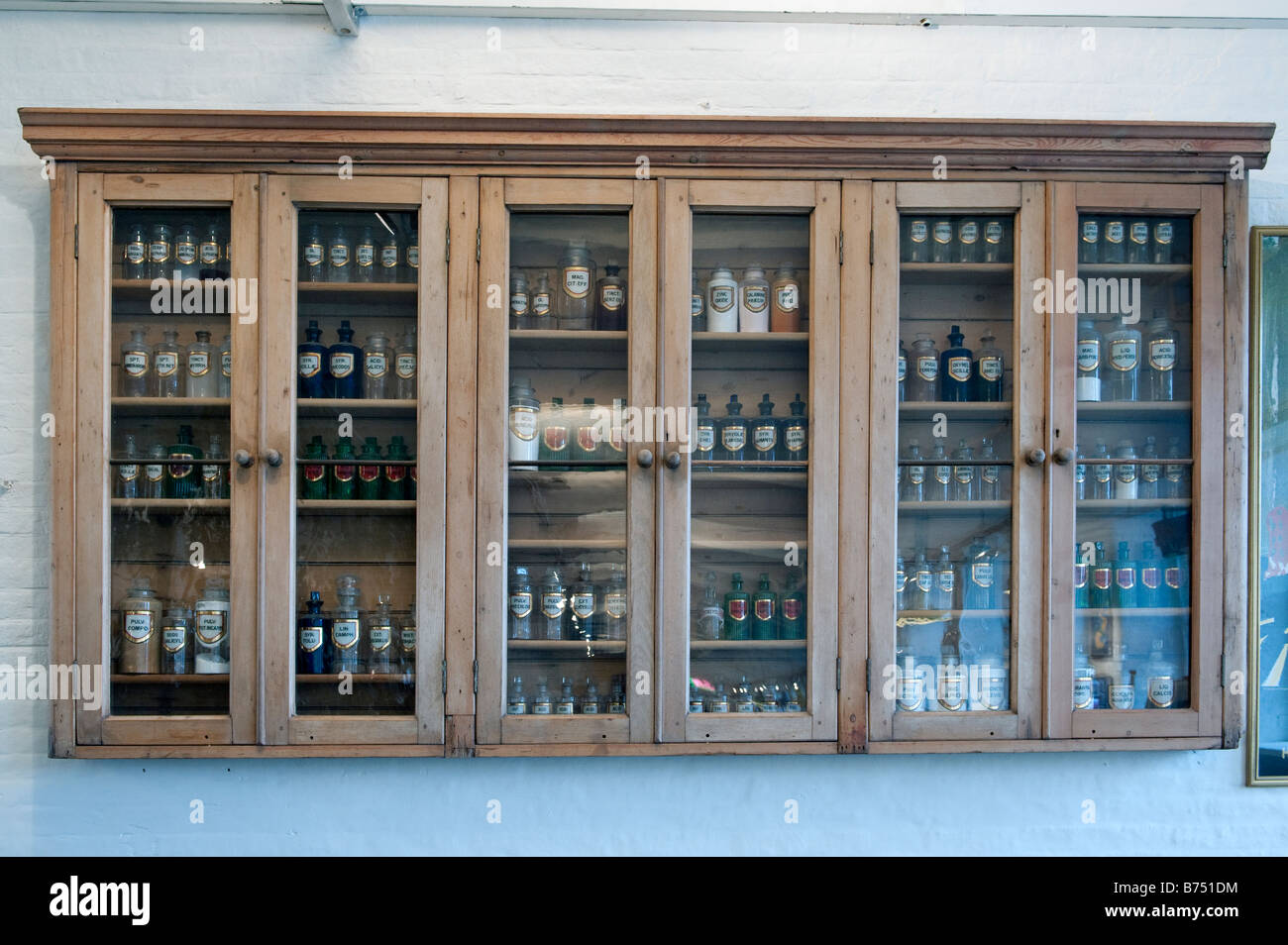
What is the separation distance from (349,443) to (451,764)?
918 mm

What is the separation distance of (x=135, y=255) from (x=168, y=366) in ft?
0.95

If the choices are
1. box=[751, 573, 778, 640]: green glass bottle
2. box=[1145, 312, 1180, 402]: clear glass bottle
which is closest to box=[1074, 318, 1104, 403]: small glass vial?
box=[1145, 312, 1180, 402]: clear glass bottle

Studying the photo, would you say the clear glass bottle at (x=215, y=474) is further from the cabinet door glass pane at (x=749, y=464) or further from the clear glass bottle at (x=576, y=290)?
the cabinet door glass pane at (x=749, y=464)

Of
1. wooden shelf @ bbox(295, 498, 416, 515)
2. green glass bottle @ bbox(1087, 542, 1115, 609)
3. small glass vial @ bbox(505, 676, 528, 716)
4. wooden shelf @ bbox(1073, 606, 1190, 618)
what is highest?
wooden shelf @ bbox(295, 498, 416, 515)

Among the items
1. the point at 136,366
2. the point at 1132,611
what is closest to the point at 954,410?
the point at 1132,611

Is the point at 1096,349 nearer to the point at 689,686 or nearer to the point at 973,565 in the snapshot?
the point at 973,565

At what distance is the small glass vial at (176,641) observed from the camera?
2193 millimetres

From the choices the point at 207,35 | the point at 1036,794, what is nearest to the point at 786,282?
the point at 1036,794

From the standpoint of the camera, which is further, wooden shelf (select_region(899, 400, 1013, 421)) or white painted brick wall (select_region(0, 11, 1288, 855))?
white painted brick wall (select_region(0, 11, 1288, 855))

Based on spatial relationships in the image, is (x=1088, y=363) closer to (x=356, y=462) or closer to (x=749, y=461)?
(x=749, y=461)

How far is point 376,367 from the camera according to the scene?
2.23 meters

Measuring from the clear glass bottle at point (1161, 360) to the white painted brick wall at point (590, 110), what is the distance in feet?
1.88

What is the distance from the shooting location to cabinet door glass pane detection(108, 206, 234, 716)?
7.15ft

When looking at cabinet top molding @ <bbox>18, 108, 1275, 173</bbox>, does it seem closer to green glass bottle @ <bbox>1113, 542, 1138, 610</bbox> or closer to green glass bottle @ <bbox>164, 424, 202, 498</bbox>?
green glass bottle @ <bbox>164, 424, 202, 498</bbox>
